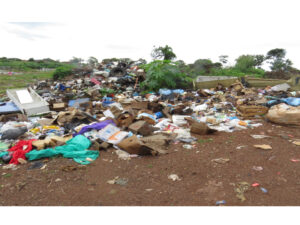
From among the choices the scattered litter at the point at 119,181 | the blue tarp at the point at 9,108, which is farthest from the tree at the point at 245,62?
the scattered litter at the point at 119,181

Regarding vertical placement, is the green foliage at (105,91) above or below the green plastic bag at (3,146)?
above

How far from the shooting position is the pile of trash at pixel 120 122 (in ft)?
11.1

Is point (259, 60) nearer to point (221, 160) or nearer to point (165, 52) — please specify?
point (165, 52)

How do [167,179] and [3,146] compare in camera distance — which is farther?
[3,146]

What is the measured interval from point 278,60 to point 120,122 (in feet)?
57.8

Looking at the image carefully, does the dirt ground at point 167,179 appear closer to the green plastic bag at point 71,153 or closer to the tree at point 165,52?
the green plastic bag at point 71,153

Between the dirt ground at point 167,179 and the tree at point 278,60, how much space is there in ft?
52.5

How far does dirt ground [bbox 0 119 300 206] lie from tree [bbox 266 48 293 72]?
16.0 meters

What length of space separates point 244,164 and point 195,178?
0.77 meters

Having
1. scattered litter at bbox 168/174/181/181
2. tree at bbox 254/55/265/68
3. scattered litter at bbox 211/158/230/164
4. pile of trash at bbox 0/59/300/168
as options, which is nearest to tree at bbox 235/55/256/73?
tree at bbox 254/55/265/68

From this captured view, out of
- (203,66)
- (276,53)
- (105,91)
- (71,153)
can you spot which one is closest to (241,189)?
(71,153)

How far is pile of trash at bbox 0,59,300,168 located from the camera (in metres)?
3.38

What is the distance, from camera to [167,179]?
2570mm

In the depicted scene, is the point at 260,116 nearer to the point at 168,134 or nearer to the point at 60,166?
the point at 168,134
